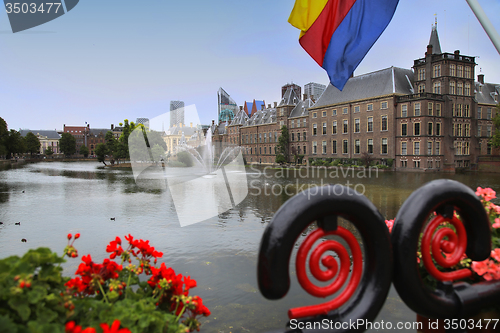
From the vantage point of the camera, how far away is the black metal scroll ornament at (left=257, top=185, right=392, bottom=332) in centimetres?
197

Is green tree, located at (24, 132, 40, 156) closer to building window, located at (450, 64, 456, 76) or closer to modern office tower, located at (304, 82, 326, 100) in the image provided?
modern office tower, located at (304, 82, 326, 100)

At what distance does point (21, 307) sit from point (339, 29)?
6.03m

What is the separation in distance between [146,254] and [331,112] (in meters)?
55.9

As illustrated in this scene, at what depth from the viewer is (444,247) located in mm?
2525

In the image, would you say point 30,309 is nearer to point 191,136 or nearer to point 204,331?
point 204,331

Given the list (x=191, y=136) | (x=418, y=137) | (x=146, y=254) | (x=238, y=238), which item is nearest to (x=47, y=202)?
(x=238, y=238)

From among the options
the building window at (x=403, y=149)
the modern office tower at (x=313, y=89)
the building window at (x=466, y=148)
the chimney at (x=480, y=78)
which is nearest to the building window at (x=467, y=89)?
the building window at (x=466, y=148)

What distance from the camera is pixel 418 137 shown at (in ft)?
138

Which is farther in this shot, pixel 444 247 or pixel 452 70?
pixel 452 70

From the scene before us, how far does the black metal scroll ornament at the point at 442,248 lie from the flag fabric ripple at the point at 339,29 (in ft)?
12.0

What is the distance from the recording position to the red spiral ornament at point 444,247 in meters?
2.39

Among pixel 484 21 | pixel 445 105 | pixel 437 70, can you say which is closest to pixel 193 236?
pixel 484 21

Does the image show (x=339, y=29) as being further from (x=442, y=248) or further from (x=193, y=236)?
(x=193, y=236)

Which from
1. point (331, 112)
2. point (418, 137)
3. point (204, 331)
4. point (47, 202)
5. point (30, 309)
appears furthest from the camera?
point (331, 112)
